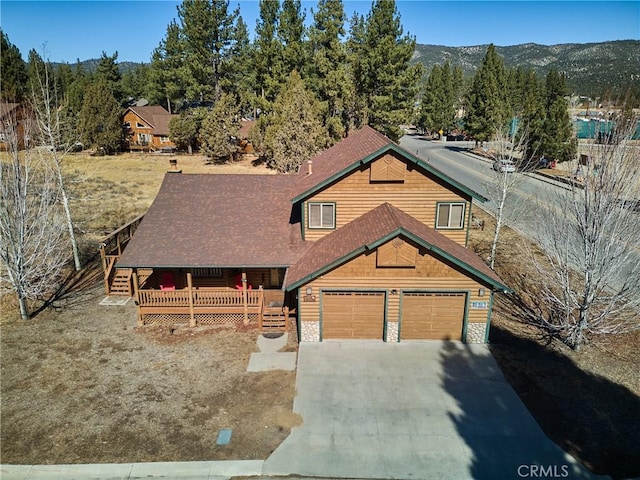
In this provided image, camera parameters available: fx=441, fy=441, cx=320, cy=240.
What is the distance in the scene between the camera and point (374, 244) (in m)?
15.7

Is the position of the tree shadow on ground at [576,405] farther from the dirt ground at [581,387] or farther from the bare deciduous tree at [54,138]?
the bare deciduous tree at [54,138]

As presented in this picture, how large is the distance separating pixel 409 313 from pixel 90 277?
17114 mm

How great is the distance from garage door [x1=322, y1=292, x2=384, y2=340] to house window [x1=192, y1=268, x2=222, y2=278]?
238 inches

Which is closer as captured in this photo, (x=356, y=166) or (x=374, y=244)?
(x=374, y=244)

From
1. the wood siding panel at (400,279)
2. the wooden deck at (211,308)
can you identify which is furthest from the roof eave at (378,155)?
the wooden deck at (211,308)

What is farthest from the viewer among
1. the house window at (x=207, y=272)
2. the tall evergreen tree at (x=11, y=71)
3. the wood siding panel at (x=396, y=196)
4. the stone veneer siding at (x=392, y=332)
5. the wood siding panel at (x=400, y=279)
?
the tall evergreen tree at (x=11, y=71)

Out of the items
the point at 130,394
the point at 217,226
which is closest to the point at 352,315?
the point at 217,226

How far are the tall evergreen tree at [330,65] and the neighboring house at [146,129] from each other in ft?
99.1

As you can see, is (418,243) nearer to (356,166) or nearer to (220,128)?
(356,166)

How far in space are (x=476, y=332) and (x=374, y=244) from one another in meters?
5.50

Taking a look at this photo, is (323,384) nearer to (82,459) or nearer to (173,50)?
(82,459)

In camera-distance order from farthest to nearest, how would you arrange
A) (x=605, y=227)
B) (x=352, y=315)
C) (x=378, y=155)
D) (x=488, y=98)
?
(x=488, y=98), (x=378, y=155), (x=352, y=315), (x=605, y=227)

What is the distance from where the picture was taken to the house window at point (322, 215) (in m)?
18.6

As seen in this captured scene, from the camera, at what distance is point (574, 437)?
40.7 feet
